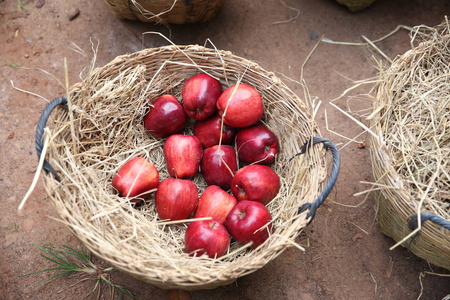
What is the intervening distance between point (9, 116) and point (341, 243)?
2.54m

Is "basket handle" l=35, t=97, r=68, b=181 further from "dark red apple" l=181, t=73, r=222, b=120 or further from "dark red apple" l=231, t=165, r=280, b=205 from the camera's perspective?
"dark red apple" l=231, t=165, r=280, b=205

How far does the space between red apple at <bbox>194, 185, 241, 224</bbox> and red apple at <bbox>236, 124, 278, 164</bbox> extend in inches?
11.6

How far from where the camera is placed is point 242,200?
2.47 m

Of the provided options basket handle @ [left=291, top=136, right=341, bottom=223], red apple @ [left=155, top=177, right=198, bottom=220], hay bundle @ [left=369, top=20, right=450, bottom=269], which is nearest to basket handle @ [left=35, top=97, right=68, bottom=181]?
red apple @ [left=155, top=177, right=198, bottom=220]

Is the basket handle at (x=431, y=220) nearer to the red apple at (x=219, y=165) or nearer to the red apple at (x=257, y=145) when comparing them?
the red apple at (x=257, y=145)

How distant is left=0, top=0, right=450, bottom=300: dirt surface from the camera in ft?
9.02

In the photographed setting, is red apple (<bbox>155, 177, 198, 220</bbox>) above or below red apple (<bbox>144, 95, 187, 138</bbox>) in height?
below

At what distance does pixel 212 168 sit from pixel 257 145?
30 cm

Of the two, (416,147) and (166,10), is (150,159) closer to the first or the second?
(166,10)

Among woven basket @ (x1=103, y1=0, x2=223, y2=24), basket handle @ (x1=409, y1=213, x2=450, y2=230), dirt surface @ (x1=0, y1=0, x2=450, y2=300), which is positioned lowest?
dirt surface @ (x1=0, y1=0, x2=450, y2=300)

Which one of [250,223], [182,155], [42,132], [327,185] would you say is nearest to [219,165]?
[182,155]

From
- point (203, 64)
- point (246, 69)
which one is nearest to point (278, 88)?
point (246, 69)

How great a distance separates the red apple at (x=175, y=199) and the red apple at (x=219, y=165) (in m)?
0.18

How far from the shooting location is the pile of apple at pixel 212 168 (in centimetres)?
229
